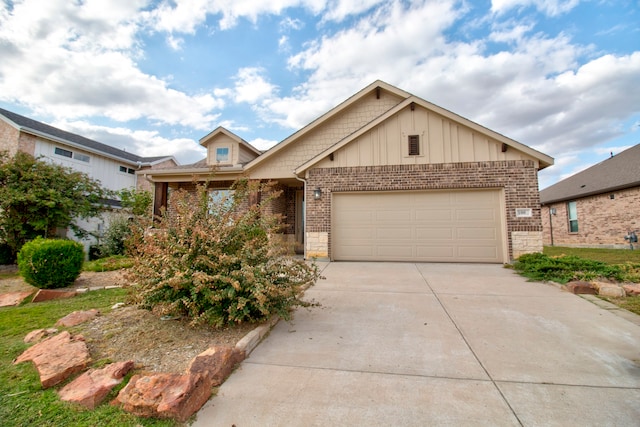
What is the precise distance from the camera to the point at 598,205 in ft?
48.9

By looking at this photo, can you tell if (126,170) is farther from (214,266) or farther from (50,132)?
(214,266)

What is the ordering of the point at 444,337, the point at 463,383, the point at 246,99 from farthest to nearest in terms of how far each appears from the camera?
the point at 246,99 < the point at 444,337 < the point at 463,383

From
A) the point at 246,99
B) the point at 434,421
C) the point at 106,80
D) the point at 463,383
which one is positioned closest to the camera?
the point at 434,421

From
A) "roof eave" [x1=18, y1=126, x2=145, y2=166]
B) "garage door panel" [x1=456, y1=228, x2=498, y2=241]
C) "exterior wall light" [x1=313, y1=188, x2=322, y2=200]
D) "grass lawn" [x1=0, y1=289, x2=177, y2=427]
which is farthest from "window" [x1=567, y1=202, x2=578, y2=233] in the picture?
"roof eave" [x1=18, y1=126, x2=145, y2=166]

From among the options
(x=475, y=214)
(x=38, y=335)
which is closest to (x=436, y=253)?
(x=475, y=214)

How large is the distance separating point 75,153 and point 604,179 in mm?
30378

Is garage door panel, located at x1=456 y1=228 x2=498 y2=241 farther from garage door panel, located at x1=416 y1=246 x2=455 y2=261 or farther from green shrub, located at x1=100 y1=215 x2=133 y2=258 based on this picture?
green shrub, located at x1=100 y1=215 x2=133 y2=258

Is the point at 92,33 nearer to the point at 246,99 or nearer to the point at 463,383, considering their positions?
the point at 246,99

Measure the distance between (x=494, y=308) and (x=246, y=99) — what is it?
11.7m

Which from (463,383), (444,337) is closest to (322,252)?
(444,337)

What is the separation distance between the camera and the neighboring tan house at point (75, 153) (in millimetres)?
15180

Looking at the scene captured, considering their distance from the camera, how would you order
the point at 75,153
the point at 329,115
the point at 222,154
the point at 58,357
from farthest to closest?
the point at 75,153 → the point at 222,154 → the point at 329,115 → the point at 58,357

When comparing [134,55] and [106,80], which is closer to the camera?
[134,55]

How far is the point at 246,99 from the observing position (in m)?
12.3
